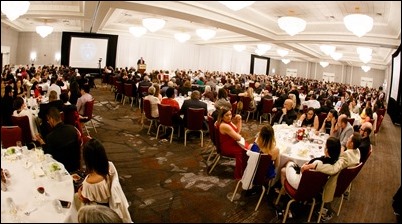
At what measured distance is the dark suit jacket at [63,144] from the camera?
11.8 feet

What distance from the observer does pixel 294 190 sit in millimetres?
3512

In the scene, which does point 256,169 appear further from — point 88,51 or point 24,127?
point 88,51

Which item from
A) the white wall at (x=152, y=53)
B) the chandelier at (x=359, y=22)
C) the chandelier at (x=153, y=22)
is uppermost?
the white wall at (x=152, y=53)

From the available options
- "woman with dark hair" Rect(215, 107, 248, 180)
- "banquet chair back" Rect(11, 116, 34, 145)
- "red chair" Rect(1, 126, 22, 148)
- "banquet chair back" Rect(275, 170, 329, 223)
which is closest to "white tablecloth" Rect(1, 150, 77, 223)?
"red chair" Rect(1, 126, 22, 148)

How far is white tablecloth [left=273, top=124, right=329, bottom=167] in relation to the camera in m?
4.05

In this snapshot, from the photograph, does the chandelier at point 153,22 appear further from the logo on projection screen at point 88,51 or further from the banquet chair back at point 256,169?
the logo on projection screen at point 88,51

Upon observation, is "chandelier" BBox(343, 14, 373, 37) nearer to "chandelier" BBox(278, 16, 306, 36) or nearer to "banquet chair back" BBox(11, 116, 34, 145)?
"chandelier" BBox(278, 16, 306, 36)

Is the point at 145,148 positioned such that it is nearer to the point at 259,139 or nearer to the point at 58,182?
the point at 259,139

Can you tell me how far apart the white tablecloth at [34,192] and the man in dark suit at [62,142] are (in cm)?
33

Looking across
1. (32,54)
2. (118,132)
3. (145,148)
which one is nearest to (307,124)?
(145,148)

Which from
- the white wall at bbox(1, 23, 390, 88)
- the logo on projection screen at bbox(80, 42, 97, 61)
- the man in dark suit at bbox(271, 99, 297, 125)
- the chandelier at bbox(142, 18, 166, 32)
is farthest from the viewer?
the white wall at bbox(1, 23, 390, 88)

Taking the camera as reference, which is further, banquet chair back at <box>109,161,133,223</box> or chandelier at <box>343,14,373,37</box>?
chandelier at <box>343,14,373,37</box>

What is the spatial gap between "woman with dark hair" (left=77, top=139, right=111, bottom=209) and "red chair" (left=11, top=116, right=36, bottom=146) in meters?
2.69

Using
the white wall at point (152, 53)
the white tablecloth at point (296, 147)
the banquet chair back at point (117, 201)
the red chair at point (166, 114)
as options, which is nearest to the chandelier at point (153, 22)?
the red chair at point (166, 114)
